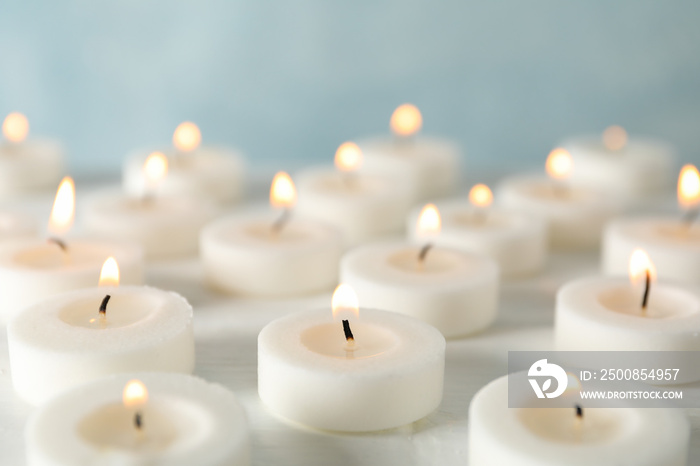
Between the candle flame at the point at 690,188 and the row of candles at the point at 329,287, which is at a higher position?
the candle flame at the point at 690,188

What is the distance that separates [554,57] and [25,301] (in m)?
1.79

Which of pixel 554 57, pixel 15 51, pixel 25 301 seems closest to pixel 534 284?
pixel 25 301

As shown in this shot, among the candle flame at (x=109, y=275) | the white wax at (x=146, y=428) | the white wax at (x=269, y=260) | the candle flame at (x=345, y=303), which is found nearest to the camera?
the white wax at (x=146, y=428)

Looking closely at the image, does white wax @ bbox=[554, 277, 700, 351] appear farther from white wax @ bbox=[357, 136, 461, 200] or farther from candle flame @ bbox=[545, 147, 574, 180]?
white wax @ bbox=[357, 136, 461, 200]

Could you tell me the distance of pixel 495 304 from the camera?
122cm

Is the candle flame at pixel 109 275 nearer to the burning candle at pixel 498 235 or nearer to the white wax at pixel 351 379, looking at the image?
the white wax at pixel 351 379

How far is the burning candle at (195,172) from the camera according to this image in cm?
170

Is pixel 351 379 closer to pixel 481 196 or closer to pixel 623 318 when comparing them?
pixel 623 318

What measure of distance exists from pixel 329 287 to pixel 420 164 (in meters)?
0.53

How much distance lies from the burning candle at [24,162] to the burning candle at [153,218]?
0.25 meters

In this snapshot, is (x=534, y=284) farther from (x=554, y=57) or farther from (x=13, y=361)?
(x=554, y=57)

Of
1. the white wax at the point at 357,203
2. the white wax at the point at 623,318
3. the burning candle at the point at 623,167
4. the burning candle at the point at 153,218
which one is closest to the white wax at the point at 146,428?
the white wax at the point at 623,318

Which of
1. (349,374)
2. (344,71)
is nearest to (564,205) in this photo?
(349,374)

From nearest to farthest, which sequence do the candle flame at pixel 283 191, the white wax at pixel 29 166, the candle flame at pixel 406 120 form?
the candle flame at pixel 283 191
the white wax at pixel 29 166
the candle flame at pixel 406 120
